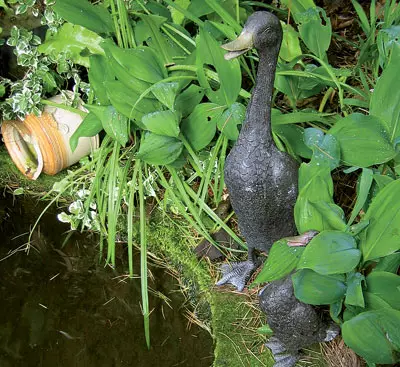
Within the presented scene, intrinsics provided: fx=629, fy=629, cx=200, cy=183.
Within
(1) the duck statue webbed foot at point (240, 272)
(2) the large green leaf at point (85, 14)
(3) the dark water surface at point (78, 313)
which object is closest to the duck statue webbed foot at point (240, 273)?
(1) the duck statue webbed foot at point (240, 272)

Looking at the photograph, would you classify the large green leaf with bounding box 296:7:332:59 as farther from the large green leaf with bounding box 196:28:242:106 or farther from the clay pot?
the clay pot

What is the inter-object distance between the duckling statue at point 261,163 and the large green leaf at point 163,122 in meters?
0.24

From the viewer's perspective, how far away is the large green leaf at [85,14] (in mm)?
1828

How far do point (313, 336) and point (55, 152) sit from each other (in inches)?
43.5

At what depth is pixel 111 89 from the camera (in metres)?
1.79

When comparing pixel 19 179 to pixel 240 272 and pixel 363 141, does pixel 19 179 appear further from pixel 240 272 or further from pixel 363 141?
pixel 363 141

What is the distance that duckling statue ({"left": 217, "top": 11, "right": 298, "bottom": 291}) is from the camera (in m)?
1.39

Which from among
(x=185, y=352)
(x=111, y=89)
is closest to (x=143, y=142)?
(x=111, y=89)

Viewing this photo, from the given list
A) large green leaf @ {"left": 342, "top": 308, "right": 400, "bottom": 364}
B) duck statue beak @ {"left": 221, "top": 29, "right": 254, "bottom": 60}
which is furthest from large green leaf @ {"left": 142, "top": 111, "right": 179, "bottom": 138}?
large green leaf @ {"left": 342, "top": 308, "right": 400, "bottom": 364}

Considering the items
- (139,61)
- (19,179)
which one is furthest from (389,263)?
(19,179)

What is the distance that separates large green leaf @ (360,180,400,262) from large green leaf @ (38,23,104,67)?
1.13m

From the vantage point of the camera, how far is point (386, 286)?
4.48 ft

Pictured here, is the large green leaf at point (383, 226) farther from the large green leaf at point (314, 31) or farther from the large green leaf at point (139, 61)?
the large green leaf at point (139, 61)

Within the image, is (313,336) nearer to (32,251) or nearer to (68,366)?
(68,366)
